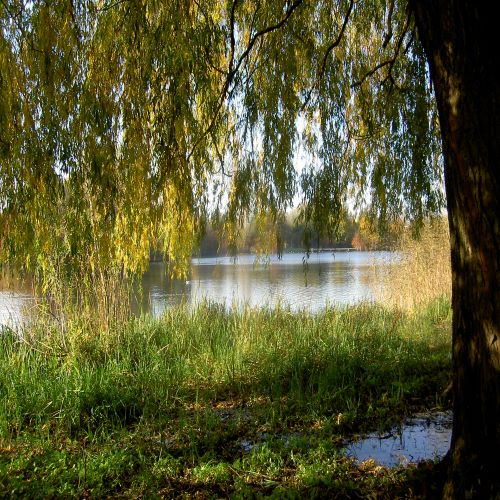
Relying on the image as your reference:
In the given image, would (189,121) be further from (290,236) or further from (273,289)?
(273,289)

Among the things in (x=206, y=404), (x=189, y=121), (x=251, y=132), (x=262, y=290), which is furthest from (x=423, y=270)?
(x=189, y=121)

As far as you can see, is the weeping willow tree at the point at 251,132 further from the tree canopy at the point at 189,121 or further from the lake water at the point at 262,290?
the lake water at the point at 262,290

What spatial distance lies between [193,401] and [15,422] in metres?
1.20

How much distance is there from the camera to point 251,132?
3.94 metres

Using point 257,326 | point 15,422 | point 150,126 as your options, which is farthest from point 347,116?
point 15,422

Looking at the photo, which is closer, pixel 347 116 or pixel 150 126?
pixel 150 126

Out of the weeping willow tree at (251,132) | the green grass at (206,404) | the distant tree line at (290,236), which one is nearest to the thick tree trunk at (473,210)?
the weeping willow tree at (251,132)

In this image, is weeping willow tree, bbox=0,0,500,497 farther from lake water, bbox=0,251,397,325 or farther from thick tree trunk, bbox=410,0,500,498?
lake water, bbox=0,251,397,325

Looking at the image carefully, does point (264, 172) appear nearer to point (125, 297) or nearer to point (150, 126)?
point (150, 126)

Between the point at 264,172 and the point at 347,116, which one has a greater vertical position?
the point at 347,116

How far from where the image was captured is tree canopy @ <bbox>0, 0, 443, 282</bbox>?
333 centimetres

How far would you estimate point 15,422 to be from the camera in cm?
342

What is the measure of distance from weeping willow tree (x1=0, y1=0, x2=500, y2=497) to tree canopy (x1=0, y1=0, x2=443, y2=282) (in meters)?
0.01

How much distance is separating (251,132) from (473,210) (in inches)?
91.6
